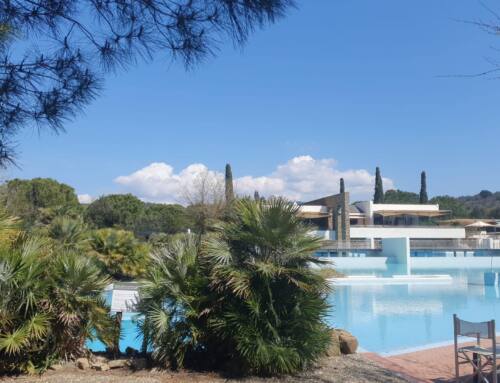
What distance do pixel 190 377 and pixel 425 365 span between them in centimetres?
385

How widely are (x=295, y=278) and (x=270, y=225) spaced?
0.78 meters

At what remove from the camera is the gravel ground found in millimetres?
6004

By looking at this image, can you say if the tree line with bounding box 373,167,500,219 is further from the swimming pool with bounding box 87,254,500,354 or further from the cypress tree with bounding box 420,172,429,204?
the swimming pool with bounding box 87,254,500,354

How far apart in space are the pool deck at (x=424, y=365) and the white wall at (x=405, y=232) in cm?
3644

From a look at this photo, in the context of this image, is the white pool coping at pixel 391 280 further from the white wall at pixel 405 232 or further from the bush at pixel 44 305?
the white wall at pixel 405 232

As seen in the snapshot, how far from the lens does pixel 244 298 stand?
6.34m

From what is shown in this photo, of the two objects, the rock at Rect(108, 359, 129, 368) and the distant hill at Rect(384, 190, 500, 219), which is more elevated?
the distant hill at Rect(384, 190, 500, 219)

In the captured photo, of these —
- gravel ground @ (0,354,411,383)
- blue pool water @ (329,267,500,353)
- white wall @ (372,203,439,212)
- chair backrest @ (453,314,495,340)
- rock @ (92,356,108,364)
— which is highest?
white wall @ (372,203,439,212)

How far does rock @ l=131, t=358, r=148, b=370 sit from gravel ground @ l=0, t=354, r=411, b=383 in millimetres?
117

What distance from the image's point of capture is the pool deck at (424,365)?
6957mm

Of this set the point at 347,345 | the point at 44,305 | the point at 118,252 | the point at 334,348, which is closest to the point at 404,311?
A: the point at 347,345

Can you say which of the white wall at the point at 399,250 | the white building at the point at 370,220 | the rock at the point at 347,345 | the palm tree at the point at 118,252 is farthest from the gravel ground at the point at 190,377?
the white building at the point at 370,220

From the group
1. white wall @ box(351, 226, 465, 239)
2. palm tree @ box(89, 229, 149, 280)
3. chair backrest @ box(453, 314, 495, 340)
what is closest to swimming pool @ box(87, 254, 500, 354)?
chair backrest @ box(453, 314, 495, 340)

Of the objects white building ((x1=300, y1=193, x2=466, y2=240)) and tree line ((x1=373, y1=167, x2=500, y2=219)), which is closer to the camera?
white building ((x1=300, y1=193, x2=466, y2=240))
